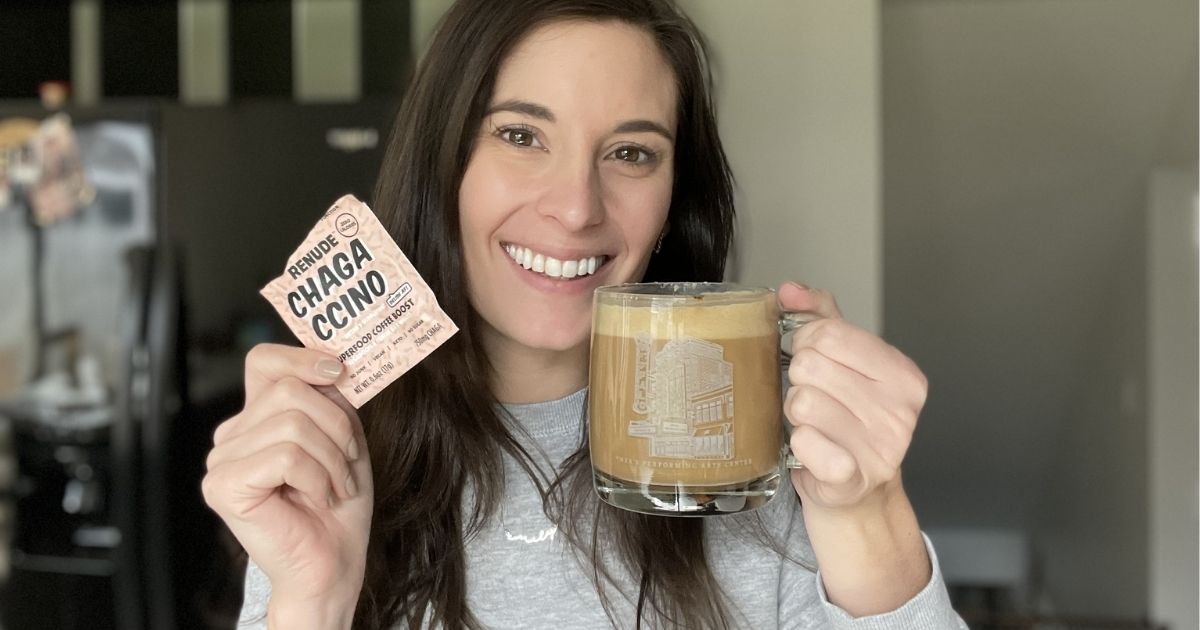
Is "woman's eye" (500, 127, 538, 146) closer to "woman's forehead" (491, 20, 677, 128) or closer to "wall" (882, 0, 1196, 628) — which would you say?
"woman's forehead" (491, 20, 677, 128)

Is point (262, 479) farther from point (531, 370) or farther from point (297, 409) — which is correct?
point (531, 370)

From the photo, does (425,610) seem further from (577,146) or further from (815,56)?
(815,56)

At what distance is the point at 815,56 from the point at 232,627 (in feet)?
6.39

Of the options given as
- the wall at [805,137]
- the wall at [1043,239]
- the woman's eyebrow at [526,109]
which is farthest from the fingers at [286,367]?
the wall at [1043,239]

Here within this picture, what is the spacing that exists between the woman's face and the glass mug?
0.62ft

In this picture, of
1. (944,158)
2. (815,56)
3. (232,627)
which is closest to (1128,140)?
(944,158)

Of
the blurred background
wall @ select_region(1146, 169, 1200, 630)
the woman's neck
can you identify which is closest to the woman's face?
the woman's neck

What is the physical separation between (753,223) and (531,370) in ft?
4.55

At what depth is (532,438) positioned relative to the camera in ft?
4.04

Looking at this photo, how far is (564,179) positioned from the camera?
1.09 meters

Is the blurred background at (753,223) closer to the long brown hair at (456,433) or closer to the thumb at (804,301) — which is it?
the long brown hair at (456,433)

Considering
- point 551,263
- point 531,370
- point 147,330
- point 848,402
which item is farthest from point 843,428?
point 147,330

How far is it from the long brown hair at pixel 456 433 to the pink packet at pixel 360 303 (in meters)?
0.22

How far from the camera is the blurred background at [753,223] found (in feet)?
7.37
